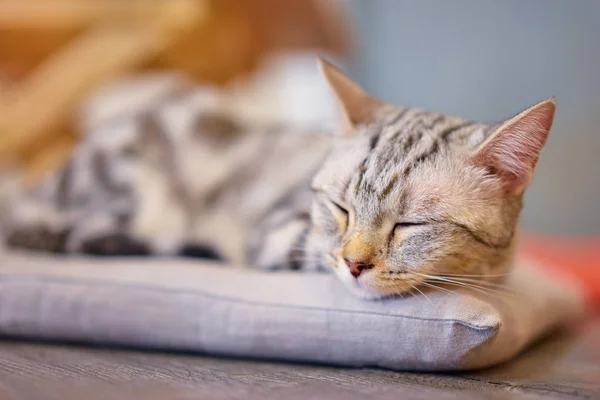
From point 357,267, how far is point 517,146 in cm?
31

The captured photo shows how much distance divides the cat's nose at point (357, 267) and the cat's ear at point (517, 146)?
9.6 inches

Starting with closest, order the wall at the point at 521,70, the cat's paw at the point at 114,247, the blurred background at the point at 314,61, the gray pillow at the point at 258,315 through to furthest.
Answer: the gray pillow at the point at 258,315 < the cat's paw at the point at 114,247 < the blurred background at the point at 314,61 < the wall at the point at 521,70

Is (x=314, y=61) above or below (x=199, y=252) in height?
above

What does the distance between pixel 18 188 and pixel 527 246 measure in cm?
161

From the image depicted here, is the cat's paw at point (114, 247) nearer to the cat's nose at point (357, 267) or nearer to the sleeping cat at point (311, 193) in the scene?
the sleeping cat at point (311, 193)

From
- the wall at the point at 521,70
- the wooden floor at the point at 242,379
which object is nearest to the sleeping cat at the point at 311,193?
the wooden floor at the point at 242,379

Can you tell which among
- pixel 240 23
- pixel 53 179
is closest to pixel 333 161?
pixel 53 179

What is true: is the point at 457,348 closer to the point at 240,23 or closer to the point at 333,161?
the point at 333,161

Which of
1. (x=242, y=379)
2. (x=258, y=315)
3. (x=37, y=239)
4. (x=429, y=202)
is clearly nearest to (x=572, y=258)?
(x=429, y=202)

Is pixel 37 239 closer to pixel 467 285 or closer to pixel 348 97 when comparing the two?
pixel 348 97

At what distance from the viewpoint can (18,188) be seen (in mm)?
1891

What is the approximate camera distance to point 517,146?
1000 millimetres

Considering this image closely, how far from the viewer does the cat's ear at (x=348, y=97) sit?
1193 mm

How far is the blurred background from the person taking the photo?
81.4 inches
